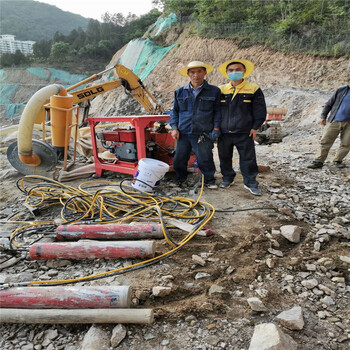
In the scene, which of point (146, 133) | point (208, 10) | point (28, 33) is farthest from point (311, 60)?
point (28, 33)

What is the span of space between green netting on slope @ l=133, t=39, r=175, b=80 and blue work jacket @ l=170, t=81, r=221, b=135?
1935 centimetres

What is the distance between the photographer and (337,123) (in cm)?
497

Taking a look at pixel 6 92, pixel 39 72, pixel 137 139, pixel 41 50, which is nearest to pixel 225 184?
pixel 137 139

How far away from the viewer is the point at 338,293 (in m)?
2.01

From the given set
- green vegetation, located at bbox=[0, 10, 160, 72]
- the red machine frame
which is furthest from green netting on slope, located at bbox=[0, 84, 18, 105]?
the red machine frame

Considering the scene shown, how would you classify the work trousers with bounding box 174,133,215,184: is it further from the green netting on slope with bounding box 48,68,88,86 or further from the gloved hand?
the green netting on slope with bounding box 48,68,88,86

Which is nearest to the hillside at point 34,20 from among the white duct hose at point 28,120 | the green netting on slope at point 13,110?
the green netting on slope at point 13,110

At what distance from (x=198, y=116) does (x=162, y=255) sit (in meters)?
2.24

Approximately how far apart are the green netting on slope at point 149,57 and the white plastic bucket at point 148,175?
19.7 m

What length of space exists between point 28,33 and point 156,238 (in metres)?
99.7

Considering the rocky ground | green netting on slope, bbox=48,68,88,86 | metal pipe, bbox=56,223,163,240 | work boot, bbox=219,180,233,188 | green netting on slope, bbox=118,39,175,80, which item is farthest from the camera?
green netting on slope, bbox=48,68,88,86

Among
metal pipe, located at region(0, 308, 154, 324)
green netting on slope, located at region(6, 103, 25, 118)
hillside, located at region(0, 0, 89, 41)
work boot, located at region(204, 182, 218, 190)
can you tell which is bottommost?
green netting on slope, located at region(6, 103, 25, 118)

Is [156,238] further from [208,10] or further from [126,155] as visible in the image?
[208,10]

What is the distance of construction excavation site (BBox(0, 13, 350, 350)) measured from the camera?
1.70 metres
